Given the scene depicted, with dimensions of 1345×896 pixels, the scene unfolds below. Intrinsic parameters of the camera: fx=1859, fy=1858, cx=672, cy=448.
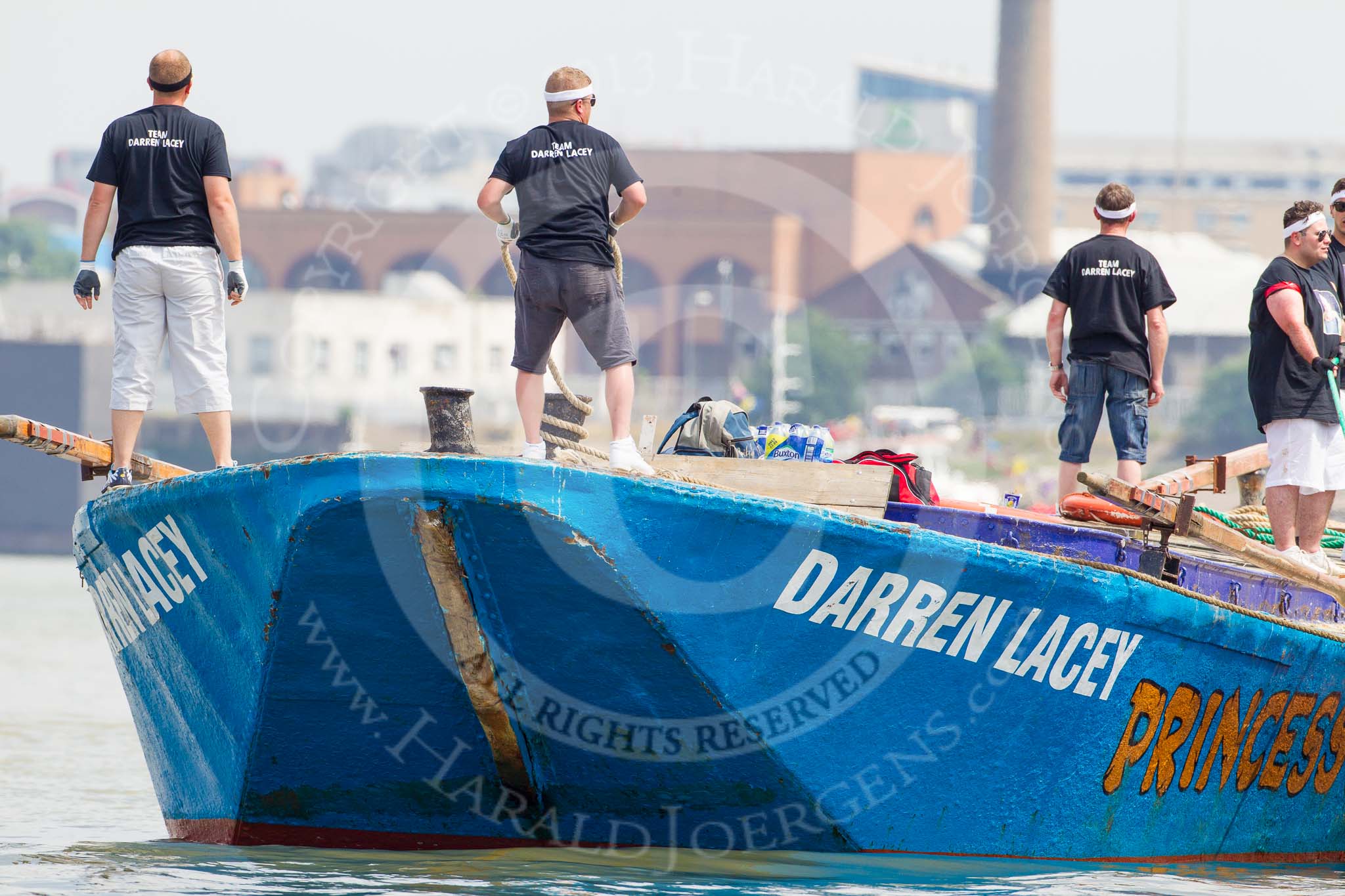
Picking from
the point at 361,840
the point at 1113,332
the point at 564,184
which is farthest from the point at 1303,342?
the point at 361,840

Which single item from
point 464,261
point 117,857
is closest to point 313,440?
point 464,261

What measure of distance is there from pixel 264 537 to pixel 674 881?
1.76 meters

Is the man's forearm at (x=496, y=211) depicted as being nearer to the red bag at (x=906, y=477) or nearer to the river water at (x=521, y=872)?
the red bag at (x=906, y=477)

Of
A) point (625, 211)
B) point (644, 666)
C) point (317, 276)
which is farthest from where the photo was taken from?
point (317, 276)

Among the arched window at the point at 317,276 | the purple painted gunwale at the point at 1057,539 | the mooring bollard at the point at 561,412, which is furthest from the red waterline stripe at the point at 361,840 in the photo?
the arched window at the point at 317,276

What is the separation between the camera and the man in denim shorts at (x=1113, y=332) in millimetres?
8344

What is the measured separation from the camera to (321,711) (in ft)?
19.6

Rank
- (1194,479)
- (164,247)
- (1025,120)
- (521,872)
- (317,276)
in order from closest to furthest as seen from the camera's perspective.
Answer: (521,872) < (164,247) < (1194,479) < (1025,120) < (317,276)

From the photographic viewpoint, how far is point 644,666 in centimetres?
566

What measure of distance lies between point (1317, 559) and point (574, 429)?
10.4 feet

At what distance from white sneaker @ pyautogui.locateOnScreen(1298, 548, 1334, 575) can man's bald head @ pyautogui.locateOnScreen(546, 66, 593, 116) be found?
353 cm

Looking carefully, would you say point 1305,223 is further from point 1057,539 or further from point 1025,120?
point 1025,120

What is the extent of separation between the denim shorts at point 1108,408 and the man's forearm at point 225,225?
3.80m

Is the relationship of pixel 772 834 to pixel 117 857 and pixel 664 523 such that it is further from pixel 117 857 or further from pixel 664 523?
pixel 117 857
